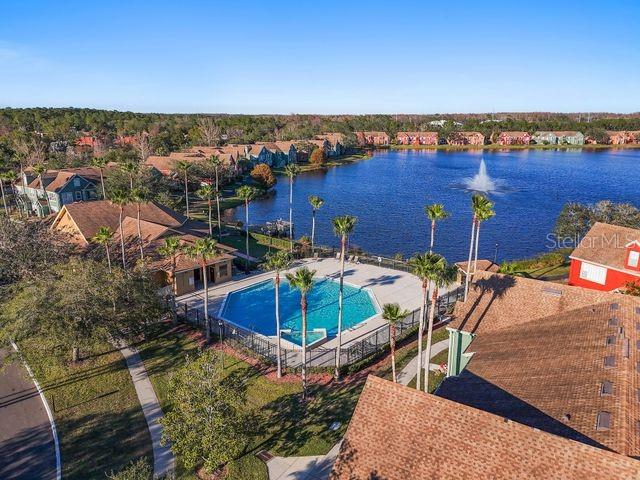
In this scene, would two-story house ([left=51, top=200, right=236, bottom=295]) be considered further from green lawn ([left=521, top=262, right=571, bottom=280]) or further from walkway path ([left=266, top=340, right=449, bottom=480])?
green lawn ([left=521, top=262, right=571, bottom=280])

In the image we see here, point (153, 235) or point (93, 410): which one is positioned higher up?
point (153, 235)

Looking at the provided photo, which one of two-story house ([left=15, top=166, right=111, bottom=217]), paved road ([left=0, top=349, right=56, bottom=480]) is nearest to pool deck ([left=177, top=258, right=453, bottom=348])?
paved road ([left=0, top=349, right=56, bottom=480])

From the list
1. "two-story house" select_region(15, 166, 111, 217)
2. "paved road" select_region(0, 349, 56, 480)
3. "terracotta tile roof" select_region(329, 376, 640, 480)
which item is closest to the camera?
"terracotta tile roof" select_region(329, 376, 640, 480)

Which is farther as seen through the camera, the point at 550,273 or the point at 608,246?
the point at 550,273

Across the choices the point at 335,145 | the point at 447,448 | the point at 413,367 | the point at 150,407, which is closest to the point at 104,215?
the point at 150,407

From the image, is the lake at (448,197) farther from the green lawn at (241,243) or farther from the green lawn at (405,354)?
the green lawn at (405,354)

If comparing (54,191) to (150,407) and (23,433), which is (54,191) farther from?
(150,407)
